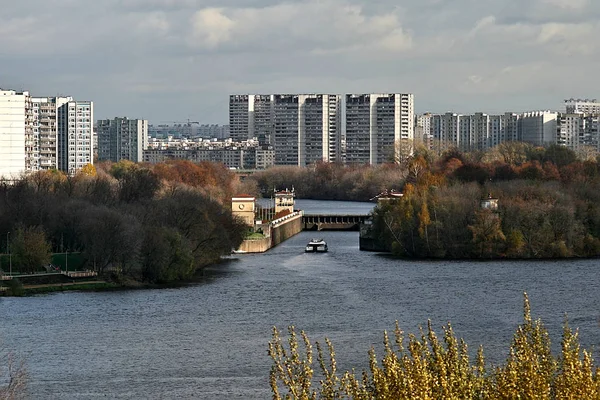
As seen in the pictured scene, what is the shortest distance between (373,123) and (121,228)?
101 meters

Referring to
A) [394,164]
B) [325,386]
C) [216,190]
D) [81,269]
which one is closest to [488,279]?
[81,269]

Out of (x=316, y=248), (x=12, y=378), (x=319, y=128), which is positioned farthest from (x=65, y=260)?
(x=319, y=128)

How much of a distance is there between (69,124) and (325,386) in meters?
67.5

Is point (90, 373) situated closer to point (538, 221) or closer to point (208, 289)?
point (208, 289)

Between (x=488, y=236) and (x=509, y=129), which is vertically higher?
(x=509, y=129)

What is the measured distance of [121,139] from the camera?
132 meters

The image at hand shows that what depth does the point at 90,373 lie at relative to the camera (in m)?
20.3

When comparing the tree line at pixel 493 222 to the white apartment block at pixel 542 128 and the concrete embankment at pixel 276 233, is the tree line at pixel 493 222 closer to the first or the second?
the concrete embankment at pixel 276 233

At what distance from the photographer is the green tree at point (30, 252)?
109 feet

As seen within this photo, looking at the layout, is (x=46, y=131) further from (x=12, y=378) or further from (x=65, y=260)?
(x=12, y=378)

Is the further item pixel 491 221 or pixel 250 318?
pixel 491 221

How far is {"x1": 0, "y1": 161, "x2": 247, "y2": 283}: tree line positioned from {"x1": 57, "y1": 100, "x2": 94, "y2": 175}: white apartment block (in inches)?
1027

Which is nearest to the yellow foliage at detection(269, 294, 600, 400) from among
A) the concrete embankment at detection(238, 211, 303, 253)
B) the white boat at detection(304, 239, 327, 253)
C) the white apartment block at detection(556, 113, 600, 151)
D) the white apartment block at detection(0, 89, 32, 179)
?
the white boat at detection(304, 239, 327, 253)

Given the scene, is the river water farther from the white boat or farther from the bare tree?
the white boat
